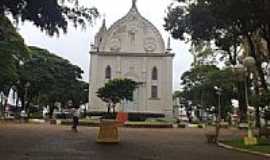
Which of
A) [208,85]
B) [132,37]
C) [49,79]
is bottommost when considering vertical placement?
[208,85]

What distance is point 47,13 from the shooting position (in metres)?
16.2

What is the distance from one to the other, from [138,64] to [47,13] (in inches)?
2201

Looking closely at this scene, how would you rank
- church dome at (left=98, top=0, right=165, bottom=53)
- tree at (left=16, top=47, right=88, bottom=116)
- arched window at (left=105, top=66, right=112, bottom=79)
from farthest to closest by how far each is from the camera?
church dome at (left=98, top=0, right=165, bottom=53) → arched window at (left=105, top=66, right=112, bottom=79) → tree at (left=16, top=47, right=88, bottom=116)

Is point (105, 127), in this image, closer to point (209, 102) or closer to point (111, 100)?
point (111, 100)

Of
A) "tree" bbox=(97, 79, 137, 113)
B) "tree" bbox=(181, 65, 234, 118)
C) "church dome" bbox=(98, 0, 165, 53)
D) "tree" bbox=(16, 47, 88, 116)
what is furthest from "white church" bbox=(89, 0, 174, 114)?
"tree" bbox=(97, 79, 137, 113)

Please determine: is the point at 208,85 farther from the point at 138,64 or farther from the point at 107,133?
the point at 107,133

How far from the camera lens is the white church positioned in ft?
234

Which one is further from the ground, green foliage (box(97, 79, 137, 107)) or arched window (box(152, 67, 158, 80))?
arched window (box(152, 67, 158, 80))

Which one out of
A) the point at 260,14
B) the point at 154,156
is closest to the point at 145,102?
the point at 260,14

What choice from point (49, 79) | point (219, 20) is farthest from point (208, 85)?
point (219, 20)

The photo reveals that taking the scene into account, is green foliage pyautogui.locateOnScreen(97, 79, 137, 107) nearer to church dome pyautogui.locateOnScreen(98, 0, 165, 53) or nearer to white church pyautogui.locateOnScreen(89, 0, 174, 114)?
white church pyautogui.locateOnScreen(89, 0, 174, 114)

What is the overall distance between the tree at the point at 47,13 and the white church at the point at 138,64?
5356 centimetres

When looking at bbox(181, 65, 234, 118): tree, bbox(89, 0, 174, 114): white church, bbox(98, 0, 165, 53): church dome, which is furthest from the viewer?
bbox(98, 0, 165, 53): church dome

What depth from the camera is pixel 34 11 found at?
635 inches
